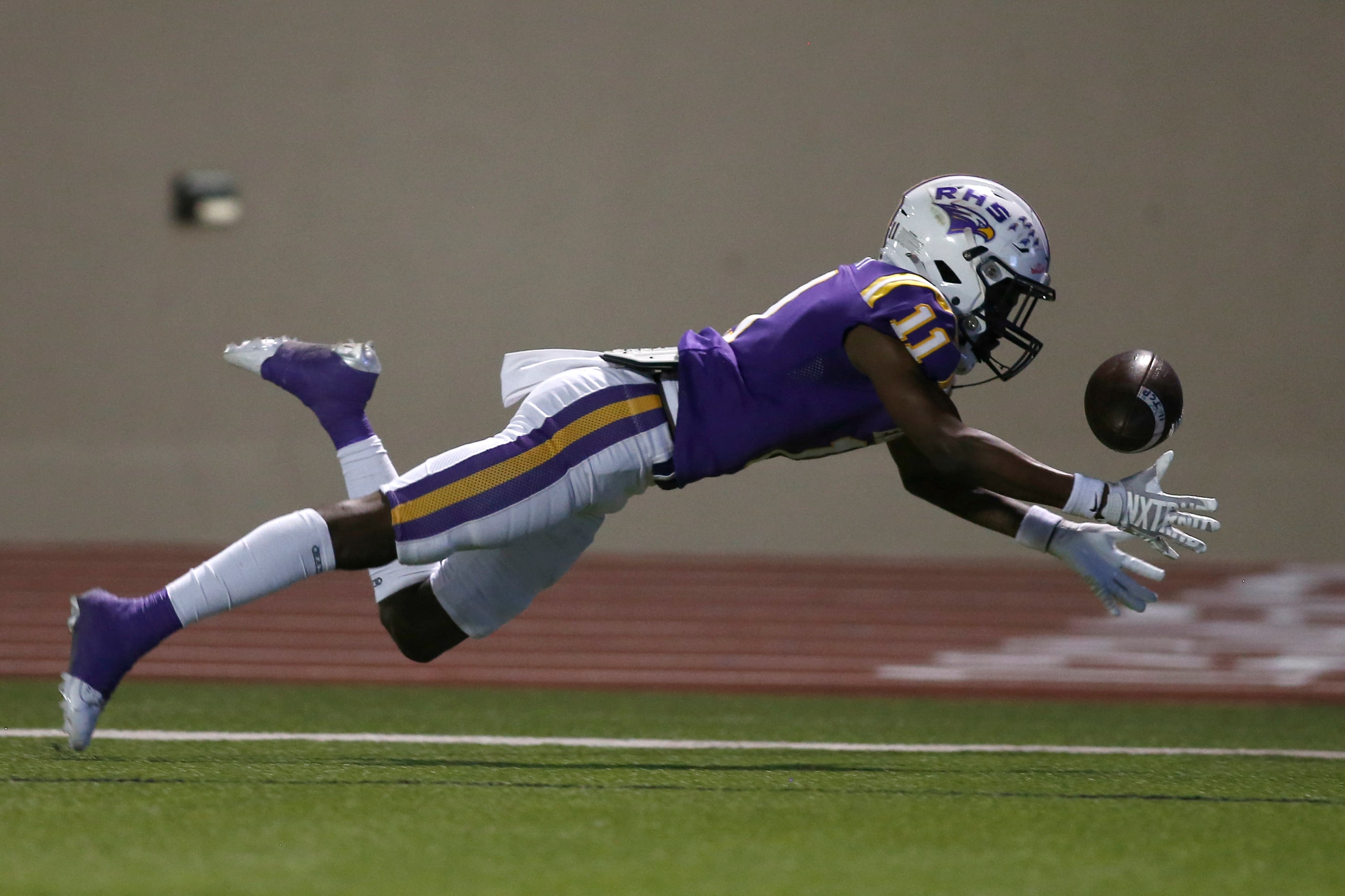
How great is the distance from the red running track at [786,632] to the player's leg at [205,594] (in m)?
2.88

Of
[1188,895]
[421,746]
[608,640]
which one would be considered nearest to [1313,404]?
[608,640]

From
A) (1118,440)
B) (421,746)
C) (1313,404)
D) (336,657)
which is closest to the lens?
(1118,440)

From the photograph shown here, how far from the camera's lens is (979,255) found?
287 cm

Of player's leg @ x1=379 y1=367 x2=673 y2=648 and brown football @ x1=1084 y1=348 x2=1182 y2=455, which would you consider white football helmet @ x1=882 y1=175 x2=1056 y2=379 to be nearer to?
brown football @ x1=1084 y1=348 x2=1182 y2=455

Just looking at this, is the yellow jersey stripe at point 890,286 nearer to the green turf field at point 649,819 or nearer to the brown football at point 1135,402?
the brown football at point 1135,402

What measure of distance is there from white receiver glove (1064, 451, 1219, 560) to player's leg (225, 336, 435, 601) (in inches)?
54.1

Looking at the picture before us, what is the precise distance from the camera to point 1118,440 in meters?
2.91

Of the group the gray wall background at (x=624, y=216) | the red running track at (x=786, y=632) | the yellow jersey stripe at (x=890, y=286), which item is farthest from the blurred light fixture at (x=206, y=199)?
the yellow jersey stripe at (x=890, y=286)

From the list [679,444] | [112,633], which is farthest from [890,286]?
[112,633]

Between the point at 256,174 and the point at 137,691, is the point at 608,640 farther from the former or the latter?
the point at 256,174

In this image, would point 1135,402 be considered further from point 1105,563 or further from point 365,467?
point 365,467

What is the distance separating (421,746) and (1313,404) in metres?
5.34

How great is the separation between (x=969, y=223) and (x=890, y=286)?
10.3 inches

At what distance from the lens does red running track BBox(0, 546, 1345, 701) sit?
5539 millimetres
